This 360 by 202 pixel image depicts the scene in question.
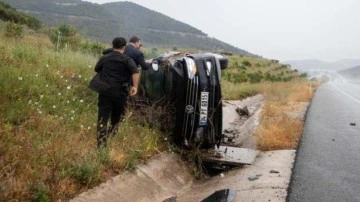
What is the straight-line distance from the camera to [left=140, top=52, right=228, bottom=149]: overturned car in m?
7.26

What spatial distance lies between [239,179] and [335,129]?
4.98m

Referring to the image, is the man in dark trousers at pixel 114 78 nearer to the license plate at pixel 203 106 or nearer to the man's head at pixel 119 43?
the man's head at pixel 119 43

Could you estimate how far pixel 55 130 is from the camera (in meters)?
6.30

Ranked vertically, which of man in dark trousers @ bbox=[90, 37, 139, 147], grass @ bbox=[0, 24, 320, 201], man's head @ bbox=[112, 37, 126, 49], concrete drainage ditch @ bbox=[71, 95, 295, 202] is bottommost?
concrete drainage ditch @ bbox=[71, 95, 295, 202]

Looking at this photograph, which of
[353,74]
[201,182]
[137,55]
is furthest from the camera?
[353,74]

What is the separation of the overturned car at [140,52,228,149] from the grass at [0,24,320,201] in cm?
38

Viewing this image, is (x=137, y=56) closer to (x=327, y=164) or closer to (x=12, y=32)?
(x=327, y=164)

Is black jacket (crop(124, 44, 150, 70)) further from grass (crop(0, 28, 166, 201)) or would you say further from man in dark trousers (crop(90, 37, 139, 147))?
man in dark trousers (crop(90, 37, 139, 147))

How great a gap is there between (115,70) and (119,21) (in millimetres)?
79116

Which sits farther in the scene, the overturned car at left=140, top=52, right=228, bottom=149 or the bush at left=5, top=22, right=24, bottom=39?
the bush at left=5, top=22, right=24, bottom=39

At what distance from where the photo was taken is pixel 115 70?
6.50 meters

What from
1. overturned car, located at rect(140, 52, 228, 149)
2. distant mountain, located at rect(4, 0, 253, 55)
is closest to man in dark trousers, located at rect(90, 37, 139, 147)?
overturned car, located at rect(140, 52, 228, 149)

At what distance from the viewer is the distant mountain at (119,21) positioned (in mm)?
67256

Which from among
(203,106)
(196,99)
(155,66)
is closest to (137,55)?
(155,66)
